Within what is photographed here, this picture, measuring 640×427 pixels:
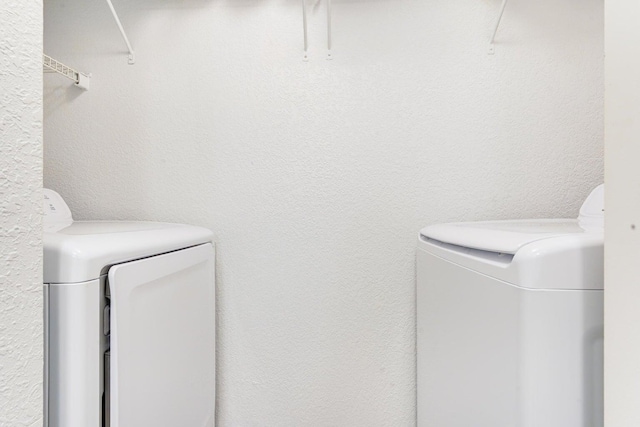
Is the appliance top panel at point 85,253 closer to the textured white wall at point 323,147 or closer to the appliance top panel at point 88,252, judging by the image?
the appliance top panel at point 88,252

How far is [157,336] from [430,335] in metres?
0.70

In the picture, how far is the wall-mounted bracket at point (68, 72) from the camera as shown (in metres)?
1.12

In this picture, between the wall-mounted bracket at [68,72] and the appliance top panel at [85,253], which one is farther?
the wall-mounted bracket at [68,72]

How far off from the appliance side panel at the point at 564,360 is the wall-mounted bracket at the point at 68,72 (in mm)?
1321

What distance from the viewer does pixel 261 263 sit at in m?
1.30

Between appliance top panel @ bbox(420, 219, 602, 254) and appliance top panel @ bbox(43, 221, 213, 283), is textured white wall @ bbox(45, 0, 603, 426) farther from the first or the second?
appliance top panel @ bbox(43, 221, 213, 283)

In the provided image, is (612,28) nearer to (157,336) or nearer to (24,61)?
(24,61)

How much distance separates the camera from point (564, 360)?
531mm

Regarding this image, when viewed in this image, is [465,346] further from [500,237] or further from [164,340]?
[164,340]

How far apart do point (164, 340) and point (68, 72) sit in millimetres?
949

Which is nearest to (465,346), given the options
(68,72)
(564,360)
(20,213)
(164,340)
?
(564,360)

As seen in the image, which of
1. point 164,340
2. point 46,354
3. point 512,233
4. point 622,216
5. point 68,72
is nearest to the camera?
point 622,216

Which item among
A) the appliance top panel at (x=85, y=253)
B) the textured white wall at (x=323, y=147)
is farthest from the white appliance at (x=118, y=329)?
the textured white wall at (x=323, y=147)

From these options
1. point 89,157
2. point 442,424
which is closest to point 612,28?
point 442,424
